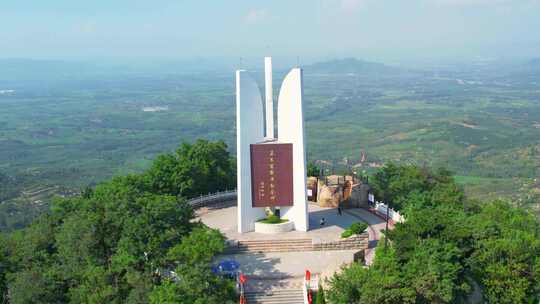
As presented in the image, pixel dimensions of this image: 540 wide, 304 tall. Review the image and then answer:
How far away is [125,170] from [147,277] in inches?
2796

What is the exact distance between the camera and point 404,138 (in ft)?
348

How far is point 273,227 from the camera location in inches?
875

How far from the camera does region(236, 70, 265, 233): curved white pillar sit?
72.9ft

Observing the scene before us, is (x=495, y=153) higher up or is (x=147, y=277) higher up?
(x=147, y=277)

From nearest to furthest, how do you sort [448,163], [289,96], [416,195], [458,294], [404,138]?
[458,294], [289,96], [416,195], [448,163], [404,138]

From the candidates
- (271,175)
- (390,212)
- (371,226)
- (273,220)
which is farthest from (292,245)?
(390,212)

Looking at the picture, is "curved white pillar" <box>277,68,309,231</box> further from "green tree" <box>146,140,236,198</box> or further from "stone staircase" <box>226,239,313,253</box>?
"green tree" <box>146,140,236,198</box>

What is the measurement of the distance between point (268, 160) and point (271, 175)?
0.69 meters

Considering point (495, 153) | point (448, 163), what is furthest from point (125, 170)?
point (495, 153)

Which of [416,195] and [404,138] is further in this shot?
[404,138]

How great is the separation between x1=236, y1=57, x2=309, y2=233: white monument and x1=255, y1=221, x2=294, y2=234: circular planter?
1.09 feet

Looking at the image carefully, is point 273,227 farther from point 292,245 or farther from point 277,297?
point 277,297

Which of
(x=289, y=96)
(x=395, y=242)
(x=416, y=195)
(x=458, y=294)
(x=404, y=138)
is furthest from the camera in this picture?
(x=404, y=138)

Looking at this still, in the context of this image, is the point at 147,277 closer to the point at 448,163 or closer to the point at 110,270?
the point at 110,270
